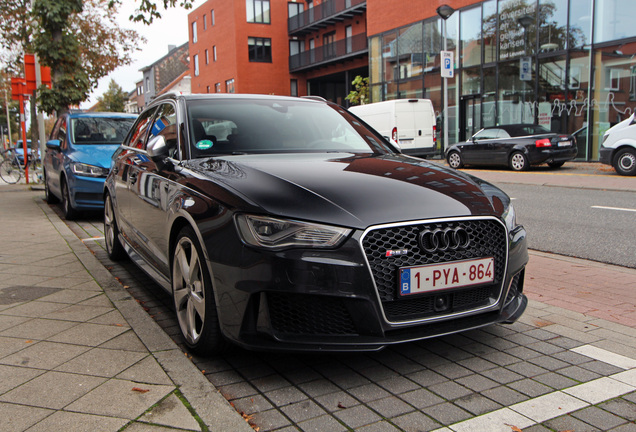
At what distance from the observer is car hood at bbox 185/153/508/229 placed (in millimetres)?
2861

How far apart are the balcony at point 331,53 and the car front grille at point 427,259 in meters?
37.0

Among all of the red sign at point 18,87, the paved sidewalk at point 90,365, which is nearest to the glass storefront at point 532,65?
the red sign at point 18,87

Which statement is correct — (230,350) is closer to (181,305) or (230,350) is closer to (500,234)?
(181,305)

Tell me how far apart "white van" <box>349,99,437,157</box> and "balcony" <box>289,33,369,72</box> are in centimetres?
1715

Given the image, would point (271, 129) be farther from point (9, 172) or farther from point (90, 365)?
point (9, 172)

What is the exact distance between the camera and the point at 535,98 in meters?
21.9

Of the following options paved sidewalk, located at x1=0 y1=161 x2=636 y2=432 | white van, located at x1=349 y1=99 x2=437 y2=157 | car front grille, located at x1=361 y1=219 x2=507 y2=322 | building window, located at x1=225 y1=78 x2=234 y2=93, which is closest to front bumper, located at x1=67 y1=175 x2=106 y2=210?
paved sidewalk, located at x1=0 y1=161 x2=636 y2=432

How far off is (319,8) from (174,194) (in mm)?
43038

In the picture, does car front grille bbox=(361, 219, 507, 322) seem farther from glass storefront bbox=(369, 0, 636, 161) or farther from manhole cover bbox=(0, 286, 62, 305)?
glass storefront bbox=(369, 0, 636, 161)

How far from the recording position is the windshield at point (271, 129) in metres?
4.04

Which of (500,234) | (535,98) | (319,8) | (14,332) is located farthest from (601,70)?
(319,8)

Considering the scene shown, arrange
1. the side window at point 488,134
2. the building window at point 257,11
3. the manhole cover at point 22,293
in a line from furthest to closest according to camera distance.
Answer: the building window at point 257,11, the side window at point 488,134, the manhole cover at point 22,293

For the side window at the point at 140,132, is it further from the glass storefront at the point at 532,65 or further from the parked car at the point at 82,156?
the glass storefront at the point at 532,65

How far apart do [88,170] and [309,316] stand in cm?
733
